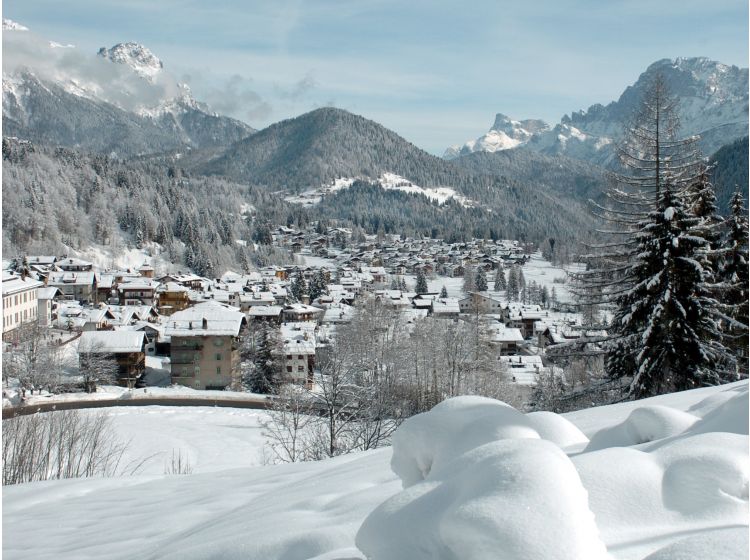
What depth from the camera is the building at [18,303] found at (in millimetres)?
43438

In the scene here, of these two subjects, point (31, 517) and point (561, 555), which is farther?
point (31, 517)

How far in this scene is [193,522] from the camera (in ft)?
16.1

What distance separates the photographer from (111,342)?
1470 inches

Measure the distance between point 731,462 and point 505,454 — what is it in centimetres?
133

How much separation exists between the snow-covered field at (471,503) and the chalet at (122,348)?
107 feet

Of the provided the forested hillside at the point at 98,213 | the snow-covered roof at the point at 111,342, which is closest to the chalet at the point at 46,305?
the snow-covered roof at the point at 111,342

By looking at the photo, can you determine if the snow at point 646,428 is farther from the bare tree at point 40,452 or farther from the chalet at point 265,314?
the chalet at point 265,314

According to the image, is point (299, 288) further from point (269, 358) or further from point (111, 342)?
point (269, 358)

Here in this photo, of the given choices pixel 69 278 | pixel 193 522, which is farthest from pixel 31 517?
pixel 69 278

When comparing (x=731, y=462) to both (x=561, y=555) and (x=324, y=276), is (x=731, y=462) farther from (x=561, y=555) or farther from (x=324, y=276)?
(x=324, y=276)

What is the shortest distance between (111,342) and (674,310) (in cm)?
3444

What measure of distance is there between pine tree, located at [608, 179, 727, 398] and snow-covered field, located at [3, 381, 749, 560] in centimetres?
527

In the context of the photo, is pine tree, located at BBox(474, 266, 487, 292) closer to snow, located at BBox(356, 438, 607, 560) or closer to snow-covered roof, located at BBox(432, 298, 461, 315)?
snow-covered roof, located at BBox(432, 298, 461, 315)

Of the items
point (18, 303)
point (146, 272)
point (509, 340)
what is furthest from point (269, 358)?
point (146, 272)
